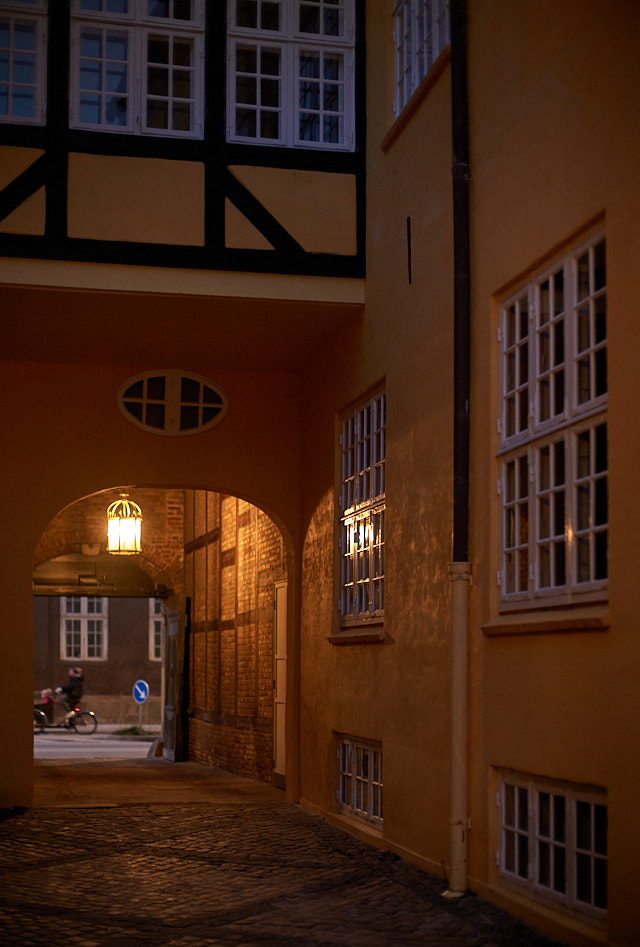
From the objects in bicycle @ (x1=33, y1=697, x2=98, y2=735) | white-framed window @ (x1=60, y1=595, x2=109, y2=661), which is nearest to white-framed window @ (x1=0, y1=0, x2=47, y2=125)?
bicycle @ (x1=33, y1=697, x2=98, y2=735)

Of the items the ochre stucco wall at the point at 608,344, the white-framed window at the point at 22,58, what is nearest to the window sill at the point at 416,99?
the ochre stucco wall at the point at 608,344

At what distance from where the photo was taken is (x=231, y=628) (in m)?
16.4

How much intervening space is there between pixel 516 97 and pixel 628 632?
3.41 metres

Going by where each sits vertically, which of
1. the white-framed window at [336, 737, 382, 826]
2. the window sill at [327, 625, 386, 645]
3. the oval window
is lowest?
the white-framed window at [336, 737, 382, 826]

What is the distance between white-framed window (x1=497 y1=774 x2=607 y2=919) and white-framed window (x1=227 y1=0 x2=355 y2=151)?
608 centimetres

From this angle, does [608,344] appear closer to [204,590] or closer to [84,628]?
[204,590]

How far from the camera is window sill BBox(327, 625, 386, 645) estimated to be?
31.6ft

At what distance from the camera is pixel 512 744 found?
701cm

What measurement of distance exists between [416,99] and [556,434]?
357 cm

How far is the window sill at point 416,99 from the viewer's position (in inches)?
337

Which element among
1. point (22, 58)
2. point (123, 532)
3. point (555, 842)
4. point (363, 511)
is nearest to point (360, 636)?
point (363, 511)

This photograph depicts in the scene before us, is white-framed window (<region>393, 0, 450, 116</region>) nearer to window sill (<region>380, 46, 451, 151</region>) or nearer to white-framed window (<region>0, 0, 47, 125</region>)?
window sill (<region>380, 46, 451, 151</region>)

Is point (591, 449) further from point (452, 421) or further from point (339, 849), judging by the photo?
point (339, 849)

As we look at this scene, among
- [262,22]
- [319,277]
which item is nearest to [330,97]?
[262,22]
